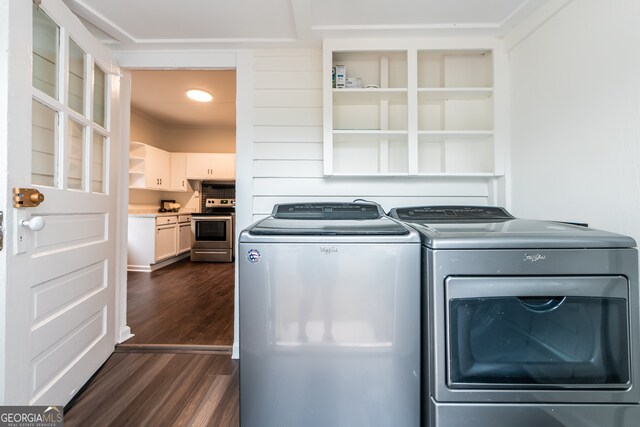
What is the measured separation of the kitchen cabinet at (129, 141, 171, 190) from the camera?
4230 mm

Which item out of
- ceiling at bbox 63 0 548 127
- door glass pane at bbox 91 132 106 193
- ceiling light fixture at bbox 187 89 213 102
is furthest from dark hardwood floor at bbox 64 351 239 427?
ceiling light fixture at bbox 187 89 213 102

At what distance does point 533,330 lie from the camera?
0.93 meters

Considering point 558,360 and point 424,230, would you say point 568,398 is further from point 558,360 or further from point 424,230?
point 424,230

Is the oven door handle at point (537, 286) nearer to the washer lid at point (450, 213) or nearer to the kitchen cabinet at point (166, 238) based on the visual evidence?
the washer lid at point (450, 213)

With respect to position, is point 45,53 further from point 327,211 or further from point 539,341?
point 539,341

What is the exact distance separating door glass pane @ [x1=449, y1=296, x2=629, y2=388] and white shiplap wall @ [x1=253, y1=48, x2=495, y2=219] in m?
1.03

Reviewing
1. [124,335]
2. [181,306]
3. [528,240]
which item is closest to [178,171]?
[181,306]

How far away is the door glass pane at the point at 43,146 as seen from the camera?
1162 mm

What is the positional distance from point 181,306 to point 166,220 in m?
2.11

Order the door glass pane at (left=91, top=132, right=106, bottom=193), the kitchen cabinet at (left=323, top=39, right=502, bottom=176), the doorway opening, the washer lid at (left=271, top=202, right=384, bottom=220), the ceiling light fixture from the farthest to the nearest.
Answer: the ceiling light fixture
the doorway opening
the kitchen cabinet at (left=323, top=39, right=502, bottom=176)
the door glass pane at (left=91, top=132, right=106, bottom=193)
the washer lid at (left=271, top=202, right=384, bottom=220)

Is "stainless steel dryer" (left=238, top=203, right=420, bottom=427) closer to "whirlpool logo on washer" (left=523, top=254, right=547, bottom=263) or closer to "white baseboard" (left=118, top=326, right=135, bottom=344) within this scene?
"whirlpool logo on washer" (left=523, top=254, right=547, bottom=263)

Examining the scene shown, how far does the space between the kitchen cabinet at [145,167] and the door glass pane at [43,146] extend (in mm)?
3378

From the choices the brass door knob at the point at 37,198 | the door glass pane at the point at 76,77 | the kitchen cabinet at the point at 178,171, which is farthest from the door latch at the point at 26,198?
the kitchen cabinet at the point at 178,171

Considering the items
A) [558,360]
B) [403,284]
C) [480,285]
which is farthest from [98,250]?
[558,360]
